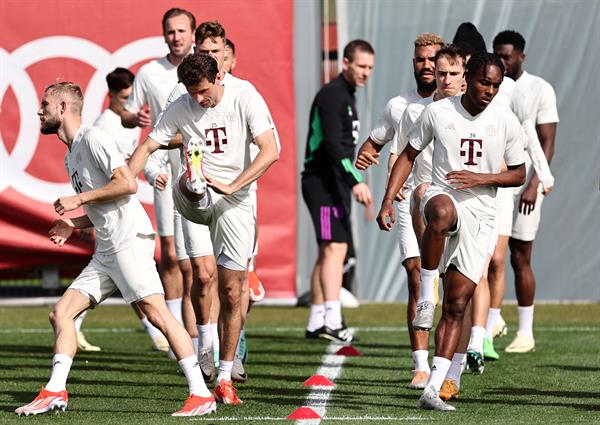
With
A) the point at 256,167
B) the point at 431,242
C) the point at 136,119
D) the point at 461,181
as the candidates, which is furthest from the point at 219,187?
the point at 136,119

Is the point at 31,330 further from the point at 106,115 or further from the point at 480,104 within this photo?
the point at 480,104

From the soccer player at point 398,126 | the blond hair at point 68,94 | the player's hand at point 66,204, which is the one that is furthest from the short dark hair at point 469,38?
the player's hand at point 66,204

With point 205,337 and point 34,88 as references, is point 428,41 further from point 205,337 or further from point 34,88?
point 34,88

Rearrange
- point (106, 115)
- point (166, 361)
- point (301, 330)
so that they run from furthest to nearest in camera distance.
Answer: point (301, 330) → point (106, 115) → point (166, 361)

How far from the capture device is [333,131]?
1270 centimetres

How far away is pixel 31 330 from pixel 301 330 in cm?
261

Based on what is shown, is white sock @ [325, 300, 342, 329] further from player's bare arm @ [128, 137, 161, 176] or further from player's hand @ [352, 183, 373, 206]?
player's bare arm @ [128, 137, 161, 176]

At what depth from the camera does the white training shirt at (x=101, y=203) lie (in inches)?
327

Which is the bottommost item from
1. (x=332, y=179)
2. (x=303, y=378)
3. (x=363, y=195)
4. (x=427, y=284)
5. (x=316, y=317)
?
(x=316, y=317)

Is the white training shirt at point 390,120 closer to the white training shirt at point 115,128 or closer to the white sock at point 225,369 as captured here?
Result: the white sock at point 225,369

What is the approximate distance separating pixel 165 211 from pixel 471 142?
3593mm

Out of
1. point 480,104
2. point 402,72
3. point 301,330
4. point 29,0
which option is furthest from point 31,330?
point 480,104

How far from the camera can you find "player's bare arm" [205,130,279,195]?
27.8ft

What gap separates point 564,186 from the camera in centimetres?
1566
